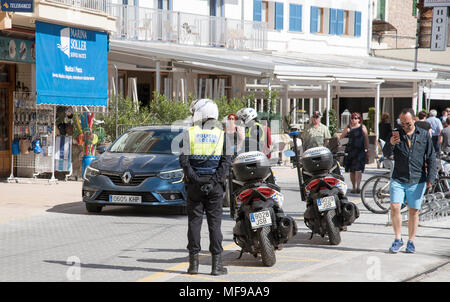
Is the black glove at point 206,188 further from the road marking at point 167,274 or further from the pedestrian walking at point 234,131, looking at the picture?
the pedestrian walking at point 234,131

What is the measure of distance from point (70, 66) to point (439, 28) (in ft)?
66.3

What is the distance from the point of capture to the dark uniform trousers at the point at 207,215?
804 centimetres

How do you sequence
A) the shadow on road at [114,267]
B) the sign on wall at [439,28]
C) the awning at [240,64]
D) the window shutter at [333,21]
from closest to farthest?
the shadow on road at [114,267]
the awning at [240,64]
the sign on wall at [439,28]
the window shutter at [333,21]

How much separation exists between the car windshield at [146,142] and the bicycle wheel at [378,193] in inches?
133

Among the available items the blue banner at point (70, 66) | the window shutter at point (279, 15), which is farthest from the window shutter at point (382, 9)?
the blue banner at point (70, 66)

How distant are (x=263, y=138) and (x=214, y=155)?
5.60 m

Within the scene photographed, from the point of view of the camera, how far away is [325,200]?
9875 millimetres

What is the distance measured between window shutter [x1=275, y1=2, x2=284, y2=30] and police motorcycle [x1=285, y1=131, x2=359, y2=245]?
2552 cm

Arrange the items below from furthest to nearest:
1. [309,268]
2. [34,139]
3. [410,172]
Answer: [34,139]
[410,172]
[309,268]

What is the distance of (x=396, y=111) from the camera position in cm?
4141

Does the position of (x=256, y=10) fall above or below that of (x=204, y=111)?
above

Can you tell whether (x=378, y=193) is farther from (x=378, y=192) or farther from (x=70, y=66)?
(x=70, y=66)

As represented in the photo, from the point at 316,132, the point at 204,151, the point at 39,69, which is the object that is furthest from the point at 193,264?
the point at 39,69
